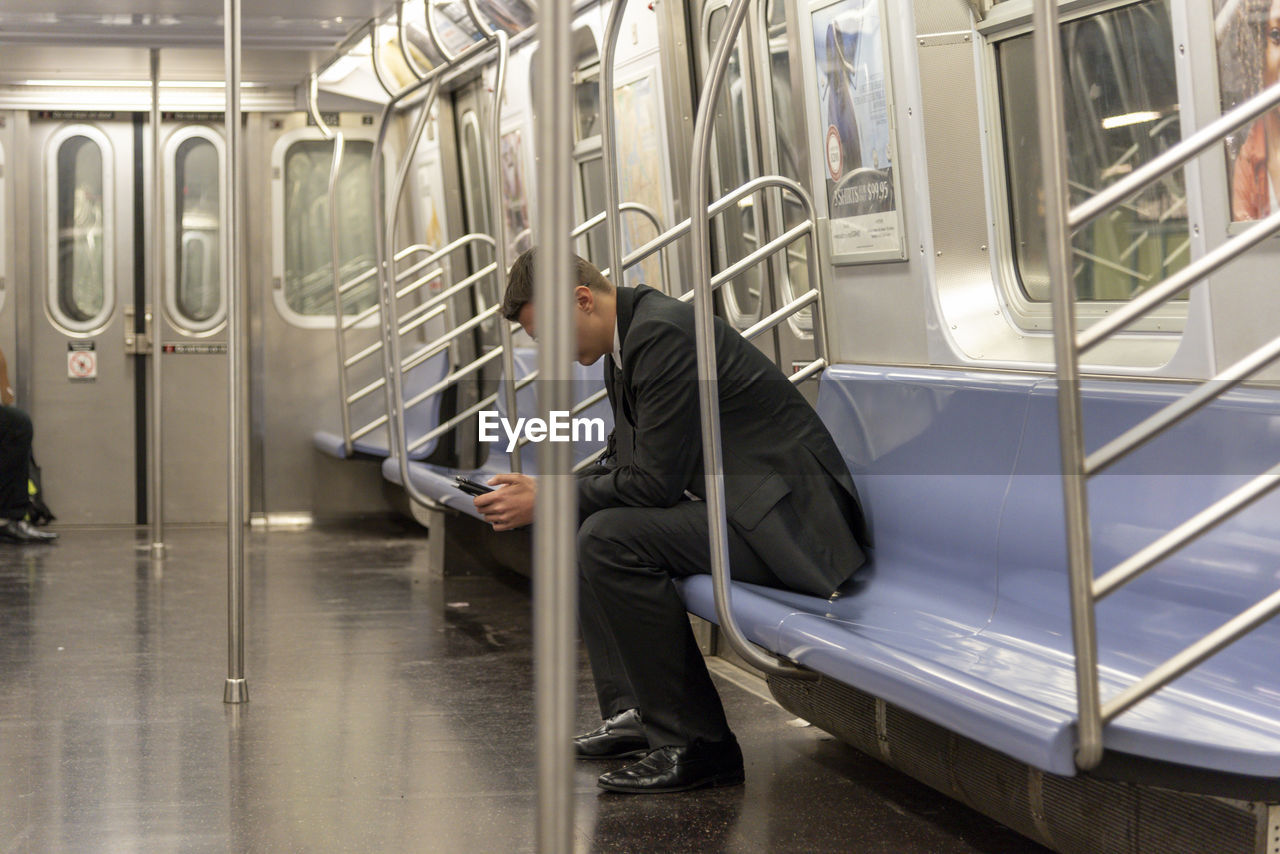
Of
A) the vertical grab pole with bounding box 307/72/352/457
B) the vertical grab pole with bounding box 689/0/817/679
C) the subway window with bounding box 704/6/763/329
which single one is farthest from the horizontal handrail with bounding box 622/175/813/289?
the vertical grab pole with bounding box 307/72/352/457

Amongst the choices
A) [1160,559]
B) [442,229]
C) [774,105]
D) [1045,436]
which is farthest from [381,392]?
[1160,559]

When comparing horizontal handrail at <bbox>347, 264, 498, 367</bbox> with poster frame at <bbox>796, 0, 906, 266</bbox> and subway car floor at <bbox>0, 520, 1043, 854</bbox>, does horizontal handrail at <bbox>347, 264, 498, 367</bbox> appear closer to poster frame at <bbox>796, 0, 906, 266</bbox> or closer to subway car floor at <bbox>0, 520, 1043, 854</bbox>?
subway car floor at <bbox>0, 520, 1043, 854</bbox>

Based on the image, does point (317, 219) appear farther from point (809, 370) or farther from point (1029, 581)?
point (1029, 581)

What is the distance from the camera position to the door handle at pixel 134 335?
31.0 ft

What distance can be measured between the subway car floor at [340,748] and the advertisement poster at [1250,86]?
1411 mm

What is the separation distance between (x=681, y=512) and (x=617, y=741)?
0.68m

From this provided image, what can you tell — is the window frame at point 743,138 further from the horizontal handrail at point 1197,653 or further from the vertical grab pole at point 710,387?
the horizontal handrail at point 1197,653

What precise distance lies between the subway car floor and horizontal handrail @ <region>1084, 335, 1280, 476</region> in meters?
1.32

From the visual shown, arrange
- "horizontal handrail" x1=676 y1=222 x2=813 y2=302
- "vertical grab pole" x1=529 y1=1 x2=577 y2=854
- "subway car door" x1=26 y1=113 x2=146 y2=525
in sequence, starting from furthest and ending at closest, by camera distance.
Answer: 1. "subway car door" x1=26 y1=113 x2=146 y2=525
2. "horizontal handrail" x1=676 y1=222 x2=813 y2=302
3. "vertical grab pole" x1=529 y1=1 x2=577 y2=854

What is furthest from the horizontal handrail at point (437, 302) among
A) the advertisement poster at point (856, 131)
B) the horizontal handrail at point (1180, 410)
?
the horizontal handrail at point (1180, 410)

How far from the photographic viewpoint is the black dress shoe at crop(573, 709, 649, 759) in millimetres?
3873

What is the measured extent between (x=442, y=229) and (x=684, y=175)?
4.09 metres

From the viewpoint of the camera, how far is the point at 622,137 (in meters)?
6.10

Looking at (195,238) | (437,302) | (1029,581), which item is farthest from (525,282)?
(195,238)
